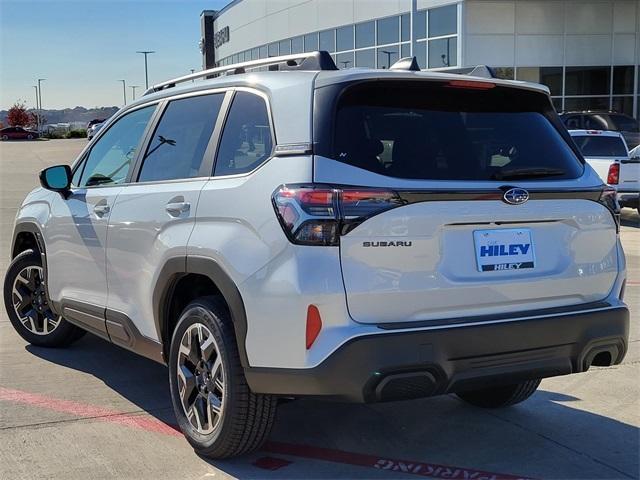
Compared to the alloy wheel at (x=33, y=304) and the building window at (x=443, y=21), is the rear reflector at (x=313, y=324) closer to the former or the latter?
the alloy wheel at (x=33, y=304)

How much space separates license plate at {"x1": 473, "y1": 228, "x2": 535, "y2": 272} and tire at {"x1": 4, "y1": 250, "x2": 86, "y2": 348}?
364 centimetres

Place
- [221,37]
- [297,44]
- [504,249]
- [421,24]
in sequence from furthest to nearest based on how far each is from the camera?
[221,37] → [297,44] → [421,24] → [504,249]

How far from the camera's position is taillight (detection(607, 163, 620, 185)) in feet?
46.6

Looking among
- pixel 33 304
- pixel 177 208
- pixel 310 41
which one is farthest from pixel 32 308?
pixel 310 41

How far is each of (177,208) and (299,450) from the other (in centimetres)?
140

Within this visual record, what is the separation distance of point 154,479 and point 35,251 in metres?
2.95

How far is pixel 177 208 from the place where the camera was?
3955mm

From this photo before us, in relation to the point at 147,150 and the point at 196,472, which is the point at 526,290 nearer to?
the point at 196,472

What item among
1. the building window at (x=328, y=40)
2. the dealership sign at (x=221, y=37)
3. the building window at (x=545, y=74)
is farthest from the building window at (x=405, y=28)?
the dealership sign at (x=221, y=37)

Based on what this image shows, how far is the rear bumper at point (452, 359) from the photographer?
10.4 feet

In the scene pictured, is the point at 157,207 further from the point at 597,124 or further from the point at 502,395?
the point at 597,124

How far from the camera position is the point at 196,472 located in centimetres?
372

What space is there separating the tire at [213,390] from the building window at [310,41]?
3166 centimetres

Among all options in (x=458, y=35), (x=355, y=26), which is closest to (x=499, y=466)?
(x=458, y=35)
